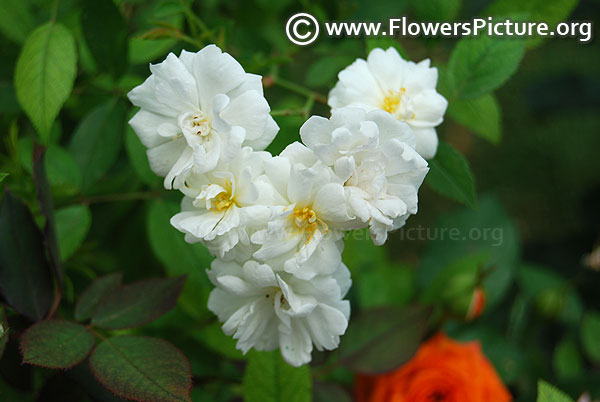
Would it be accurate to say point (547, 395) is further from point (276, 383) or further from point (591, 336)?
point (591, 336)

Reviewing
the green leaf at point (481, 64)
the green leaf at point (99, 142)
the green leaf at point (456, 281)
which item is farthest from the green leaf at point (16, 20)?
the green leaf at point (456, 281)

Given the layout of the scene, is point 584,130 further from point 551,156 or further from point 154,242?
point 154,242

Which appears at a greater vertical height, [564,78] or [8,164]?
[8,164]

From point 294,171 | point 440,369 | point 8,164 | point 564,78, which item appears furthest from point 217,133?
point 564,78

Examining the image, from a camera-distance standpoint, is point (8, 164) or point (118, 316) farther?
point (8, 164)

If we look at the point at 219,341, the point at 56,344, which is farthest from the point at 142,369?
the point at 219,341

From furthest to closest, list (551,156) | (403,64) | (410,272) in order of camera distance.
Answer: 1. (551,156)
2. (410,272)
3. (403,64)

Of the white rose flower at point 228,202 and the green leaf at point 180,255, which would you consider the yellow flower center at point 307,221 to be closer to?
the white rose flower at point 228,202
